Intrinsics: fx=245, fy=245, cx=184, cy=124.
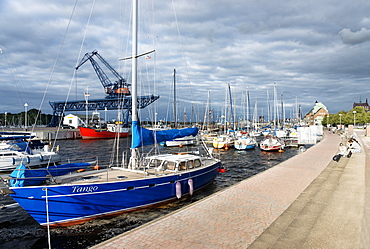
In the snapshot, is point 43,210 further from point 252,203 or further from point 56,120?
point 56,120

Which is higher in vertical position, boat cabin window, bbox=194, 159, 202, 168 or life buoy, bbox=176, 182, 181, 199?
boat cabin window, bbox=194, 159, 202, 168

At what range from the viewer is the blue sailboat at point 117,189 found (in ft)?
29.8

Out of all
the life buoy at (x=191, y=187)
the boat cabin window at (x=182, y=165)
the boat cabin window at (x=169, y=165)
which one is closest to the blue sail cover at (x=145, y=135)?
the boat cabin window at (x=169, y=165)

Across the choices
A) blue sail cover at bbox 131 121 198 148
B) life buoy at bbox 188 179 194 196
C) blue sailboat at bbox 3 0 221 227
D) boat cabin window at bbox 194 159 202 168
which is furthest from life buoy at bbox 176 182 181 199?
blue sail cover at bbox 131 121 198 148

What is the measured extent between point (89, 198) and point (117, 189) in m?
1.13

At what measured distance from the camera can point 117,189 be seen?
10289mm

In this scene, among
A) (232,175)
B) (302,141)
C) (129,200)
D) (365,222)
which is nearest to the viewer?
(365,222)

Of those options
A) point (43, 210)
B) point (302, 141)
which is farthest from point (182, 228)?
point (302, 141)

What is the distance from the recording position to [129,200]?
10.8 meters

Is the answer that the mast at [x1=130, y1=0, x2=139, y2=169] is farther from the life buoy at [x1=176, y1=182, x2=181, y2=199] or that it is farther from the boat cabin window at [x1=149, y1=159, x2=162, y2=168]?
the life buoy at [x1=176, y1=182, x2=181, y2=199]

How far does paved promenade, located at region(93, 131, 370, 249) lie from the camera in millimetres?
6566

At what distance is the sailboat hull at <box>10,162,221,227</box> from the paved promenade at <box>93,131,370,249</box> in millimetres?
2503

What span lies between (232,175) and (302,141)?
31009 millimetres

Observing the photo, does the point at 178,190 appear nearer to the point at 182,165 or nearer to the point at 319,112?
the point at 182,165
